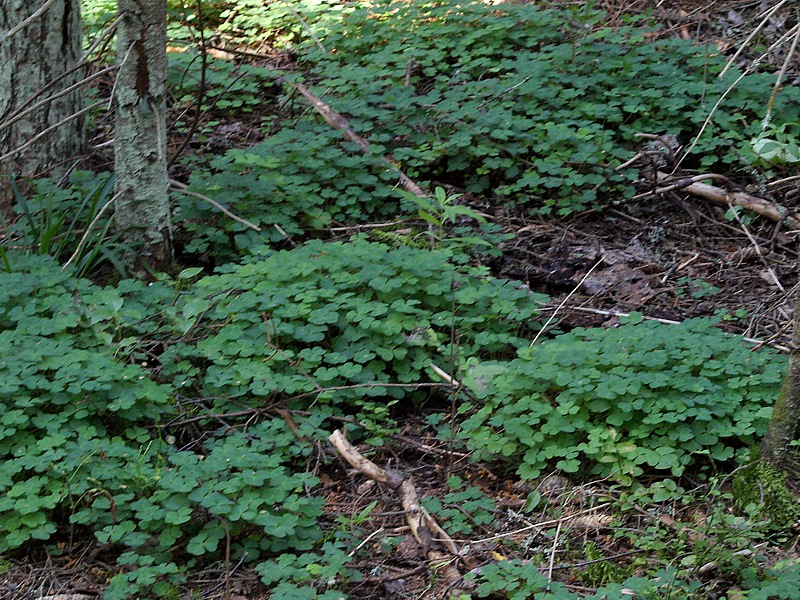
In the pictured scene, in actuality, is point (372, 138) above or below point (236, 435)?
above

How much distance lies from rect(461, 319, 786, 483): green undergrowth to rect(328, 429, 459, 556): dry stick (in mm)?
382

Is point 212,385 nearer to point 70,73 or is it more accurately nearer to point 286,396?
point 286,396

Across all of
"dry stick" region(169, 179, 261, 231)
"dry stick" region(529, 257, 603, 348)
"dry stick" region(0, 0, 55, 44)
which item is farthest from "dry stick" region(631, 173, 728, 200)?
"dry stick" region(0, 0, 55, 44)

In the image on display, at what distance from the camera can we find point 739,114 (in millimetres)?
6020

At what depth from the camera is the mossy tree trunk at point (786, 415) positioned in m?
2.96

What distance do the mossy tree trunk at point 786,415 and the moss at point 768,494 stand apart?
42 millimetres

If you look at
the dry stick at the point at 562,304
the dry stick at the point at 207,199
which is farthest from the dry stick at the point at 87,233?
the dry stick at the point at 562,304

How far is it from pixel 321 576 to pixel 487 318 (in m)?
1.93

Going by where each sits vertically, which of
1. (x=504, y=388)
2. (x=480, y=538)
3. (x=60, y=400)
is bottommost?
(x=480, y=538)

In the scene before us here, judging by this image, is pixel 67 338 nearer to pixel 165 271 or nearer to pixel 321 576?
pixel 165 271

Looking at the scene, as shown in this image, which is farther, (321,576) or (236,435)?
(236,435)

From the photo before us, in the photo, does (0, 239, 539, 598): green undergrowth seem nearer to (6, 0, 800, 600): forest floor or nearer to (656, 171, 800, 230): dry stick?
(6, 0, 800, 600): forest floor

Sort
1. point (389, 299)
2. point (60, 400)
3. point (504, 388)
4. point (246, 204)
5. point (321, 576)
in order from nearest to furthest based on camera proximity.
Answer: point (321, 576) < point (60, 400) < point (504, 388) < point (389, 299) < point (246, 204)

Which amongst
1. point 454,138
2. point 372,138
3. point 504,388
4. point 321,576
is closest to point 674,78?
point 454,138
